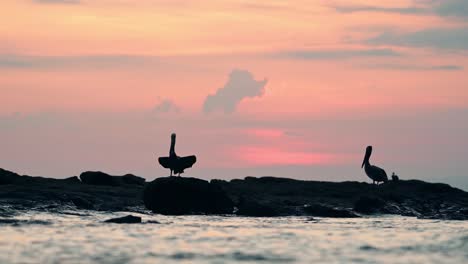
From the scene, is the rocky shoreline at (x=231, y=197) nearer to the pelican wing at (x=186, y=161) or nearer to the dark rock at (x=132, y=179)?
the dark rock at (x=132, y=179)

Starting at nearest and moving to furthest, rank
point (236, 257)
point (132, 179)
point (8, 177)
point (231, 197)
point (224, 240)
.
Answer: point (236, 257) → point (224, 240) → point (8, 177) → point (231, 197) → point (132, 179)

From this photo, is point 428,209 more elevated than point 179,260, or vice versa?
point 428,209

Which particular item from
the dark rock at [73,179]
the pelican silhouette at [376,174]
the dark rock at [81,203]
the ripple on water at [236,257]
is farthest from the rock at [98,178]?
the ripple on water at [236,257]

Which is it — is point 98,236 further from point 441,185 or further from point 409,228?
point 441,185

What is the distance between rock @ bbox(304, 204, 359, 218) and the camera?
41656 mm

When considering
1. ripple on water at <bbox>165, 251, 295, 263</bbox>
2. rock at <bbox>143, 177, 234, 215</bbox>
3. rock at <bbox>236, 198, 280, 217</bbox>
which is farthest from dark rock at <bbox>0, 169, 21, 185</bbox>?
ripple on water at <bbox>165, 251, 295, 263</bbox>

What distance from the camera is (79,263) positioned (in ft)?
75.8

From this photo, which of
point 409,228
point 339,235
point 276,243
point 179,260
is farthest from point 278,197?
point 179,260

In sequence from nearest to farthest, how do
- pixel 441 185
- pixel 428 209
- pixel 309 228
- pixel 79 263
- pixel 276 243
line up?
pixel 79 263 → pixel 276 243 → pixel 309 228 → pixel 428 209 → pixel 441 185

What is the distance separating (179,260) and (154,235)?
19.8ft

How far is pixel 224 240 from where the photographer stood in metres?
29.2

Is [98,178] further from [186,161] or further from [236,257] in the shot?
[236,257]

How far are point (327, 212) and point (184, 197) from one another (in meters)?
6.43

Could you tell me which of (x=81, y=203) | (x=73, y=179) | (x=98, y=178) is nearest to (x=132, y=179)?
(x=98, y=178)
